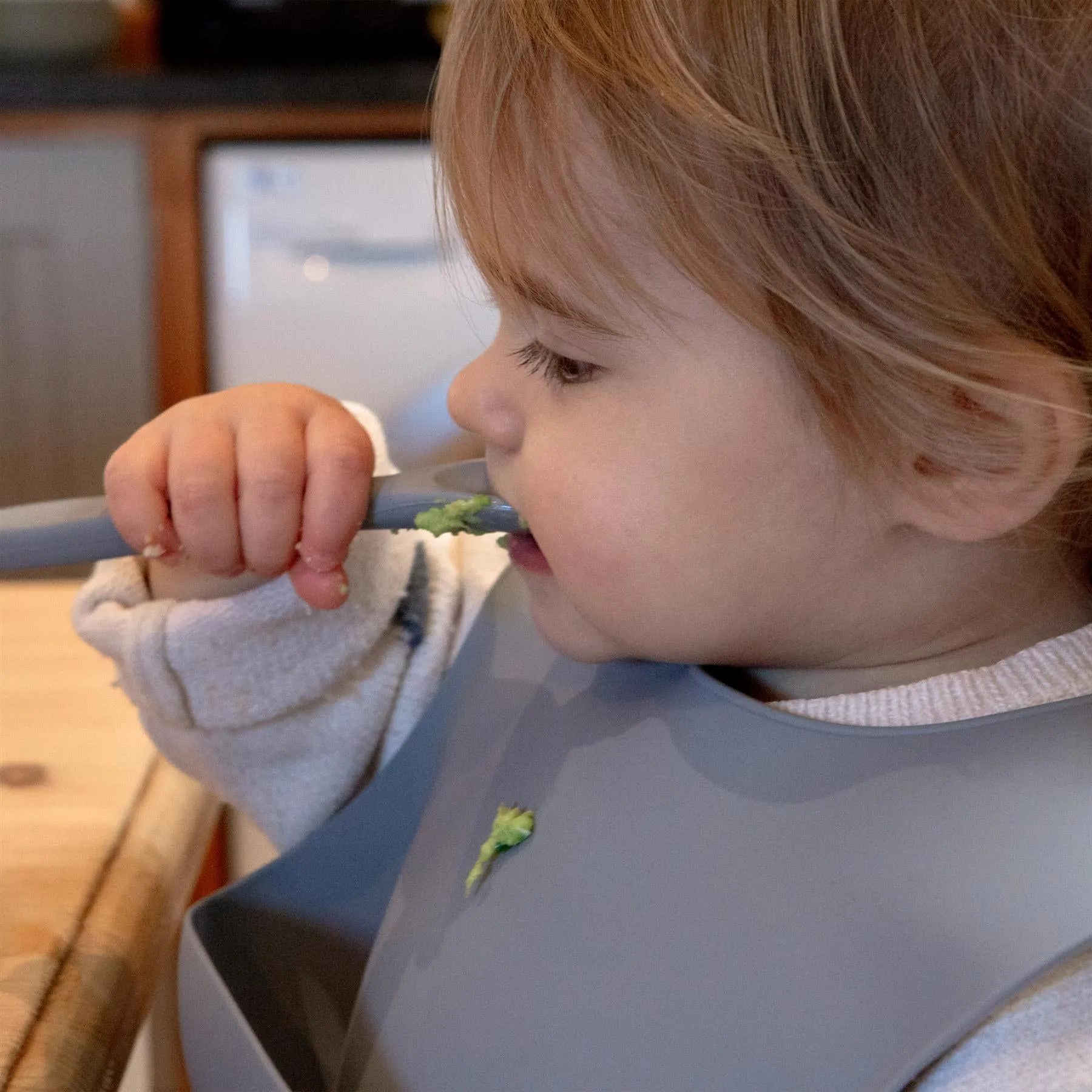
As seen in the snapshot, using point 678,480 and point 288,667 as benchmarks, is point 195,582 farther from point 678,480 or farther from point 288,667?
point 678,480

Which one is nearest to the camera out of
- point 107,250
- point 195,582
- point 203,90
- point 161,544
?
point 161,544

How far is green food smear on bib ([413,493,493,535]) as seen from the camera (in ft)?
2.09

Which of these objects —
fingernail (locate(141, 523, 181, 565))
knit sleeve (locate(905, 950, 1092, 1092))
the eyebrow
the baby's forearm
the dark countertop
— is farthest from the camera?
the dark countertop

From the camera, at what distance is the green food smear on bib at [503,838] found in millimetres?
638

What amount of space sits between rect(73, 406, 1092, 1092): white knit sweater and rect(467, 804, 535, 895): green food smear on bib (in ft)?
0.44

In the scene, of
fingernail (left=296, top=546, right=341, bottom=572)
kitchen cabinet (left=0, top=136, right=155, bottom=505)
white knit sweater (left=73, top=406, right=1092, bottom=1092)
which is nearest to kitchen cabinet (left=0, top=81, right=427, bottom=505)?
kitchen cabinet (left=0, top=136, right=155, bottom=505)

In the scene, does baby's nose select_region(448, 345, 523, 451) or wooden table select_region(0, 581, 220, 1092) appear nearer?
wooden table select_region(0, 581, 220, 1092)

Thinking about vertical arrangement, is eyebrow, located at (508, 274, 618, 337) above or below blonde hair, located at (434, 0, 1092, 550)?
below

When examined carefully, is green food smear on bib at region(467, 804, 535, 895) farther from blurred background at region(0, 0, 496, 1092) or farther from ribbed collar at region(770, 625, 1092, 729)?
blurred background at region(0, 0, 496, 1092)

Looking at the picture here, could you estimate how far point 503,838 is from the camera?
0.64 meters

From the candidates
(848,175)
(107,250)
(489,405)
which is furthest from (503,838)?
(107,250)

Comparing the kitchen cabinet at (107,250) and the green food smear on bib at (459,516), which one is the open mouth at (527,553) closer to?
the green food smear on bib at (459,516)

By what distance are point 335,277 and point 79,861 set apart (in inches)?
64.1

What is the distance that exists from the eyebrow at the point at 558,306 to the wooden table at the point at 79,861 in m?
0.30
